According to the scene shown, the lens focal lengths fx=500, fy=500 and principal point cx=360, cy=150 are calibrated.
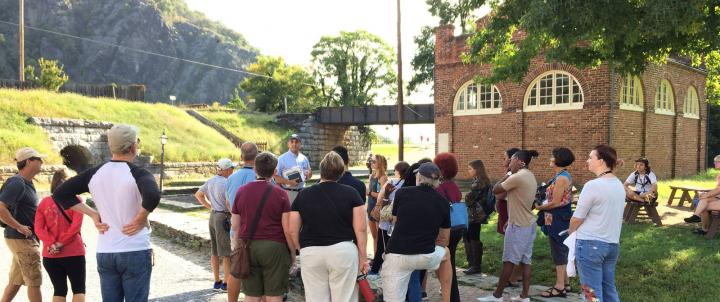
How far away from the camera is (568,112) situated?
19.2 meters

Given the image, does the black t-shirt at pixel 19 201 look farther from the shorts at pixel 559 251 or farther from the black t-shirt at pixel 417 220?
the shorts at pixel 559 251

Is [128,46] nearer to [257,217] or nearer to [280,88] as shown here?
[280,88]

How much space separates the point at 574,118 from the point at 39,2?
11653 centimetres

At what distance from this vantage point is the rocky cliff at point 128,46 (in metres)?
99.7

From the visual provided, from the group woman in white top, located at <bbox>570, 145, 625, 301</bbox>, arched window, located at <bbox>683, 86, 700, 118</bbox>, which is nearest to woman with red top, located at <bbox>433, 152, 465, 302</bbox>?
woman in white top, located at <bbox>570, 145, 625, 301</bbox>

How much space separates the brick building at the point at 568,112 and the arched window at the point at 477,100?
0.14 ft

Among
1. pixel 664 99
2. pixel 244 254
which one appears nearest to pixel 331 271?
pixel 244 254

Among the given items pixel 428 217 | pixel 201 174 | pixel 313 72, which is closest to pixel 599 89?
pixel 428 217

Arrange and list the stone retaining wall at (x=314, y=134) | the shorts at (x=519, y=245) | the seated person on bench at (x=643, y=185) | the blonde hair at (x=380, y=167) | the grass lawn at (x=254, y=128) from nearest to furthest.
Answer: the shorts at (x=519, y=245) < the blonde hair at (x=380, y=167) < the seated person on bench at (x=643, y=185) < the grass lawn at (x=254, y=128) < the stone retaining wall at (x=314, y=134)

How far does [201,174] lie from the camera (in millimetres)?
28531

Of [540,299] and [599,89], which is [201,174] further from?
[540,299]

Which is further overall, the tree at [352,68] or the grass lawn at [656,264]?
the tree at [352,68]

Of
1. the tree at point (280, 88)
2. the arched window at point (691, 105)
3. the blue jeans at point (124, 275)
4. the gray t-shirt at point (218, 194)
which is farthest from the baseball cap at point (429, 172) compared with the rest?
the tree at point (280, 88)

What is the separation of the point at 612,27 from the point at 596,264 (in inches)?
182
